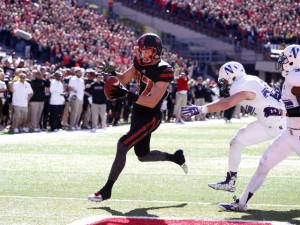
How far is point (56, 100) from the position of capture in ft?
68.2

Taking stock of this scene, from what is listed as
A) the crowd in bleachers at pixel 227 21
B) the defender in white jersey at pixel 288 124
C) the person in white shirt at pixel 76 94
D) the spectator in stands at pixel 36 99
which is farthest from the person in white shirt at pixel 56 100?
the crowd in bleachers at pixel 227 21

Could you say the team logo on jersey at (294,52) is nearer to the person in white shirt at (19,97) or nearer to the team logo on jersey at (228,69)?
the team logo on jersey at (228,69)

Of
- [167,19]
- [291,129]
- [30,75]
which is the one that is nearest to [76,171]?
[291,129]

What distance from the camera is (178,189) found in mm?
10039

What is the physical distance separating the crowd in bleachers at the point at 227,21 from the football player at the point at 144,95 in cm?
3428

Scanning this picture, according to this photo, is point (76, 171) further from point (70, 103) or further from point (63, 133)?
point (70, 103)

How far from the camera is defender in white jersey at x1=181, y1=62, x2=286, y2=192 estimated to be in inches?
333

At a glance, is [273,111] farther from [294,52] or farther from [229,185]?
[229,185]

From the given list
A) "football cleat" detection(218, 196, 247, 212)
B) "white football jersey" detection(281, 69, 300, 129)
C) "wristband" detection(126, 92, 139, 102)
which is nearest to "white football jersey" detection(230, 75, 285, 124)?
"white football jersey" detection(281, 69, 300, 129)

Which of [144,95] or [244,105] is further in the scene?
[244,105]

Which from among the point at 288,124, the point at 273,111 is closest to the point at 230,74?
the point at 273,111

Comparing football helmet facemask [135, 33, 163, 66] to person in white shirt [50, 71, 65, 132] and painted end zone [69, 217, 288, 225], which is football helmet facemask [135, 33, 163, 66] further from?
person in white shirt [50, 71, 65, 132]

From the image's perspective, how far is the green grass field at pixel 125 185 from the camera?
816cm

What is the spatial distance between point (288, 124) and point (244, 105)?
1.13 metres
